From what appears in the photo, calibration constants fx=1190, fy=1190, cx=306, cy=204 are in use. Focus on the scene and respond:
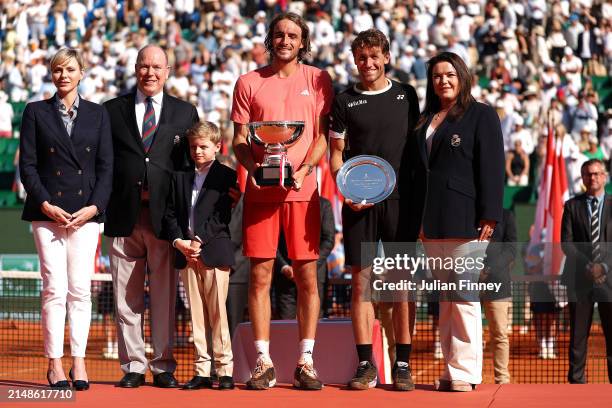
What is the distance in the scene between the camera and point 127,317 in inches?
314

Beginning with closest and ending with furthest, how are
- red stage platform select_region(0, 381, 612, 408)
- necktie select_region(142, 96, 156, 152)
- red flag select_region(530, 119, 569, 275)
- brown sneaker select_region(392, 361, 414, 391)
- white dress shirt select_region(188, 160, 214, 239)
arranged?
red stage platform select_region(0, 381, 612, 408), brown sneaker select_region(392, 361, 414, 391), white dress shirt select_region(188, 160, 214, 239), necktie select_region(142, 96, 156, 152), red flag select_region(530, 119, 569, 275)

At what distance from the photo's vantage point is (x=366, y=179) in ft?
24.1

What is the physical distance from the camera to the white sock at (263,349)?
762 cm

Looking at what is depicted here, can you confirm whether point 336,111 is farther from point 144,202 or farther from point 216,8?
point 216,8

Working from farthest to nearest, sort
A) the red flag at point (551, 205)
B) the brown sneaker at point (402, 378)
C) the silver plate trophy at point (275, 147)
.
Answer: the red flag at point (551, 205) → the brown sneaker at point (402, 378) → the silver plate trophy at point (275, 147)

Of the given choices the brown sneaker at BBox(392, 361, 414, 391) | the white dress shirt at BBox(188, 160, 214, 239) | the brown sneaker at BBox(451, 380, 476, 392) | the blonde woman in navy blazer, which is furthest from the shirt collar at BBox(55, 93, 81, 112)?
the brown sneaker at BBox(451, 380, 476, 392)

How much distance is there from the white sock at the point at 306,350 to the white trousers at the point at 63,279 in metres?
1.40

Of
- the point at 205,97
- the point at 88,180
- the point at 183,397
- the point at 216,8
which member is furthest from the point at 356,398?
the point at 216,8

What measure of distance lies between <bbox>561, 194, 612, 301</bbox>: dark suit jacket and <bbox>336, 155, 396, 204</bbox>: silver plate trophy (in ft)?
11.5

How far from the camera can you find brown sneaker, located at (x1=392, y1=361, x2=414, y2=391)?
745 cm

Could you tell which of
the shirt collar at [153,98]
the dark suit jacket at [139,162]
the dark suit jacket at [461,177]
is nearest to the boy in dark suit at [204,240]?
the dark suit jacket at [139,162]

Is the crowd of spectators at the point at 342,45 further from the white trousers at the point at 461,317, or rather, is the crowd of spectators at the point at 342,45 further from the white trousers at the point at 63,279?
the white trousers at the point at 63,279

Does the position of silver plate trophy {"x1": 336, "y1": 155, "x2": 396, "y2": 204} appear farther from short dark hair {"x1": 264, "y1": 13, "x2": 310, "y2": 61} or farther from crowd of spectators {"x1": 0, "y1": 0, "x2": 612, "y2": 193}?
crowd of spectators {"x1": 0, "y1": 0, "x2": 612, "y2": 193}

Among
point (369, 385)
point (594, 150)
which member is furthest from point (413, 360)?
point (594, 150)
